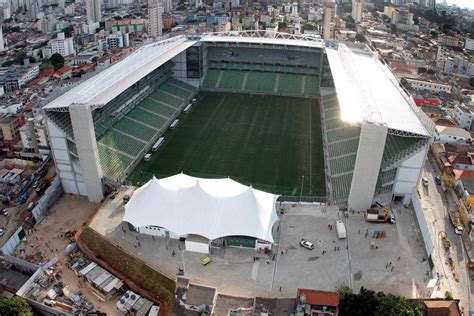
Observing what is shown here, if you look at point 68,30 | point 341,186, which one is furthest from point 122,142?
point 68,30

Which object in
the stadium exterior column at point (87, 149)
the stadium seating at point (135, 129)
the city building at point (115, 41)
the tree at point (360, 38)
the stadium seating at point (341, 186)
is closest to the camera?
the stadium exterior column at point (87, 149)

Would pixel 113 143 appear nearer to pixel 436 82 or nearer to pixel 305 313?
pixel 305 313

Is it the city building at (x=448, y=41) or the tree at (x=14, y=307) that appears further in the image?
the city building at (x=448, y=41)

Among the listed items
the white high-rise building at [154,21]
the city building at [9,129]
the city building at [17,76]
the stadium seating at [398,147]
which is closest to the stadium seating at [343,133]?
the stadium seating at [398,147]

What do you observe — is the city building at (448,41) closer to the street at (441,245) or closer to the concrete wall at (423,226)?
the street at (441,245)

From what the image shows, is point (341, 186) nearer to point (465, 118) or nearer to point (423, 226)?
point (423, 226)

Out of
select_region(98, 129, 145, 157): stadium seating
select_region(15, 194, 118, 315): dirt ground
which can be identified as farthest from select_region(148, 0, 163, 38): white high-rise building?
select_region(15, 194, 118, 315): dirt ground
